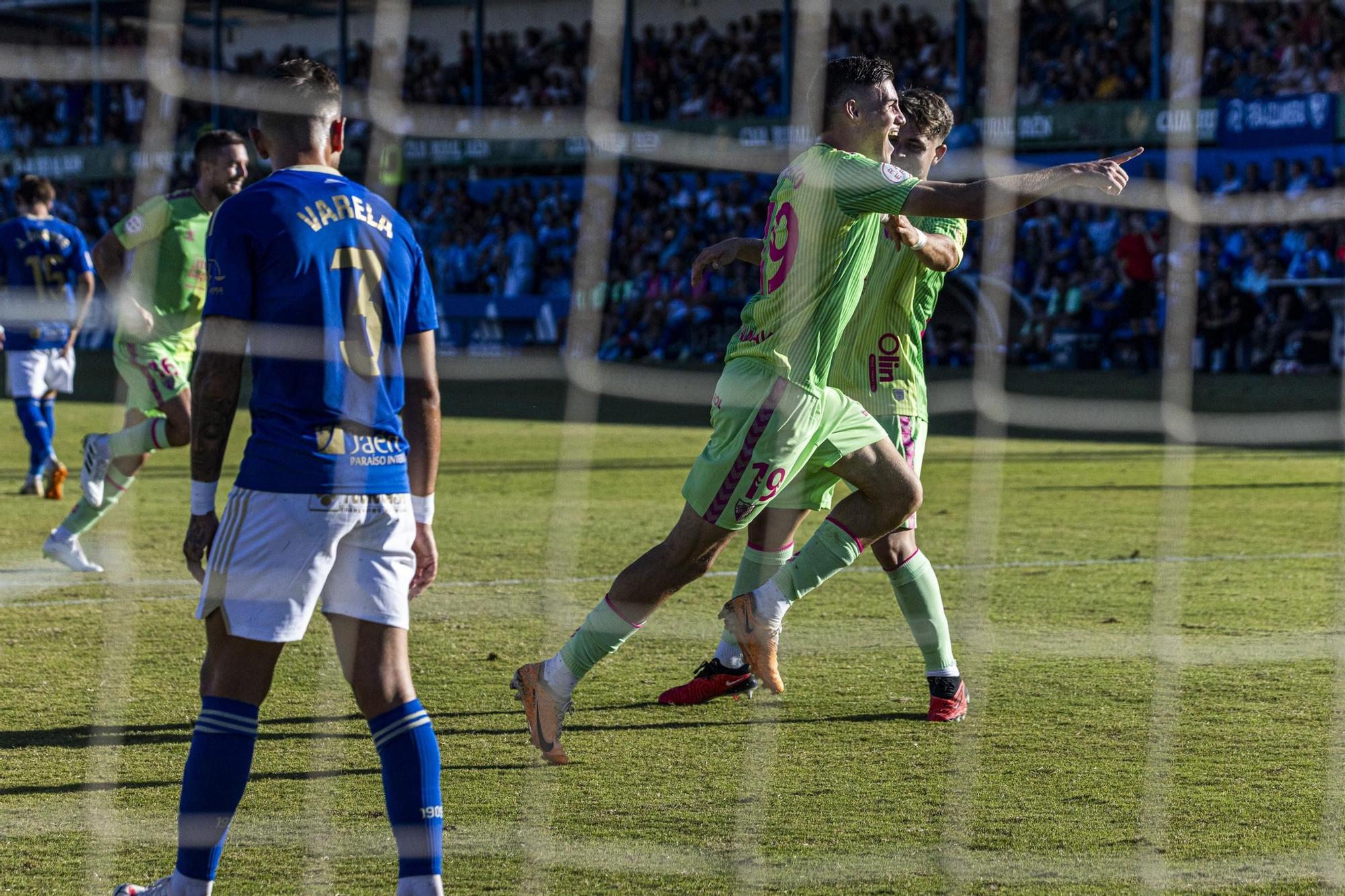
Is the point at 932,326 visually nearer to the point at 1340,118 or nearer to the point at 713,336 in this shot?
the point at 713,336

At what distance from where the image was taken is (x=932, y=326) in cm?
2392

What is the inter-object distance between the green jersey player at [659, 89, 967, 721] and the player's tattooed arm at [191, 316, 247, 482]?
2.20 meters

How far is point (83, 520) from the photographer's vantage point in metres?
8.09

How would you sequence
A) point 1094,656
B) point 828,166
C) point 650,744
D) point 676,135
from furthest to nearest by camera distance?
point 676,135
point 1094,656
point 650,744
point 828,166

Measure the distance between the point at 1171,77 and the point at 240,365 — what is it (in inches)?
866

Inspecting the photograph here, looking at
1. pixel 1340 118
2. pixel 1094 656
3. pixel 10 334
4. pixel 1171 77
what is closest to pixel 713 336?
pixel 1171 77

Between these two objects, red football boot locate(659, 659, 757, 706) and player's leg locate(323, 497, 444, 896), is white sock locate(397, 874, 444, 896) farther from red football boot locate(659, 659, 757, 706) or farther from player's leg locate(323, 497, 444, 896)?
red football boot locate(659, 659, 757, 706)

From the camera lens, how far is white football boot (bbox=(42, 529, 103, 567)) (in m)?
8.02

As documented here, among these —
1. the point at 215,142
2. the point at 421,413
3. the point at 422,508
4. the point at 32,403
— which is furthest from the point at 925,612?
the point at 32,403

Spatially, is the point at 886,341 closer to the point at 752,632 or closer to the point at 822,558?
the point at 822,558

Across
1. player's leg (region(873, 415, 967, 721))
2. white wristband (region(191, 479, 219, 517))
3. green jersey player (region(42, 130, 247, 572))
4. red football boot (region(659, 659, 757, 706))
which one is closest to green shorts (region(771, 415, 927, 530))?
player's leg (region(873, 415, 967, 721))

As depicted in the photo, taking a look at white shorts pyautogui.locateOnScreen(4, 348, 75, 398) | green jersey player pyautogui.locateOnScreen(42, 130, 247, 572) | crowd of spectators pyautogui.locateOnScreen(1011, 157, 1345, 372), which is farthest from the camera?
crowd of spectators pyautogui.locateOnScreen(1011, 157, 1345, 372)

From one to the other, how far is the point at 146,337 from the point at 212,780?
17.4ft

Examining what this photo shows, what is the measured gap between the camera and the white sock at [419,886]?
10.9 feet
